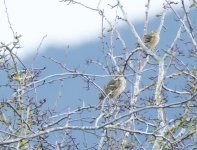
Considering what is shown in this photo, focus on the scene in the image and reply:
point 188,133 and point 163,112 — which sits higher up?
point 163,112

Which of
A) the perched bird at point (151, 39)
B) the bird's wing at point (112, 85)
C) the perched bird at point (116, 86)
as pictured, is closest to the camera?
the perched bird at point (116, 86)

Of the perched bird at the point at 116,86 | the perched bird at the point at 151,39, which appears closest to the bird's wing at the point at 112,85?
the perched bird at the point at 116,86

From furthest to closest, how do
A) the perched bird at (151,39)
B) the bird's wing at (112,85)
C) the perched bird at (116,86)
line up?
the perched bird at (151,39) → the bird's wing at (112,85) → the perched bird at (116,86)

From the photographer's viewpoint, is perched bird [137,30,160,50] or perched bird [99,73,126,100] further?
perched bird [137,30,160,50]

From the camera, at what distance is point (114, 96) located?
11680mm

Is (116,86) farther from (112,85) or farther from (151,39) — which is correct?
(151,39)

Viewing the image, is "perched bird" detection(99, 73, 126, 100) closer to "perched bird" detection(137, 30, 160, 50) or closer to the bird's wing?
the bird's wing

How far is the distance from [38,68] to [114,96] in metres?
2.77

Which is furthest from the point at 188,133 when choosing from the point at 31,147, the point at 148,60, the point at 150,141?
the point at 148,60

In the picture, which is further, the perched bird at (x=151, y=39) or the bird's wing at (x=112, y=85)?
the perched bird at (x=151, y=39)

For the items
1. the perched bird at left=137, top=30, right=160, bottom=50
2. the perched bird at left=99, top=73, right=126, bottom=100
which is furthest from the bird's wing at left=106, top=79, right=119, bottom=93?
the perched bird at left=137, top=30, right=160, bottom=50

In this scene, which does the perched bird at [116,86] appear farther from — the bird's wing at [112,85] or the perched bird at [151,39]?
the perched bird at [151,39]

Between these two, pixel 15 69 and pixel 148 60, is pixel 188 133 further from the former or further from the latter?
pixel 148 60

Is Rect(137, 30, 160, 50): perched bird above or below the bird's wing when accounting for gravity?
above
